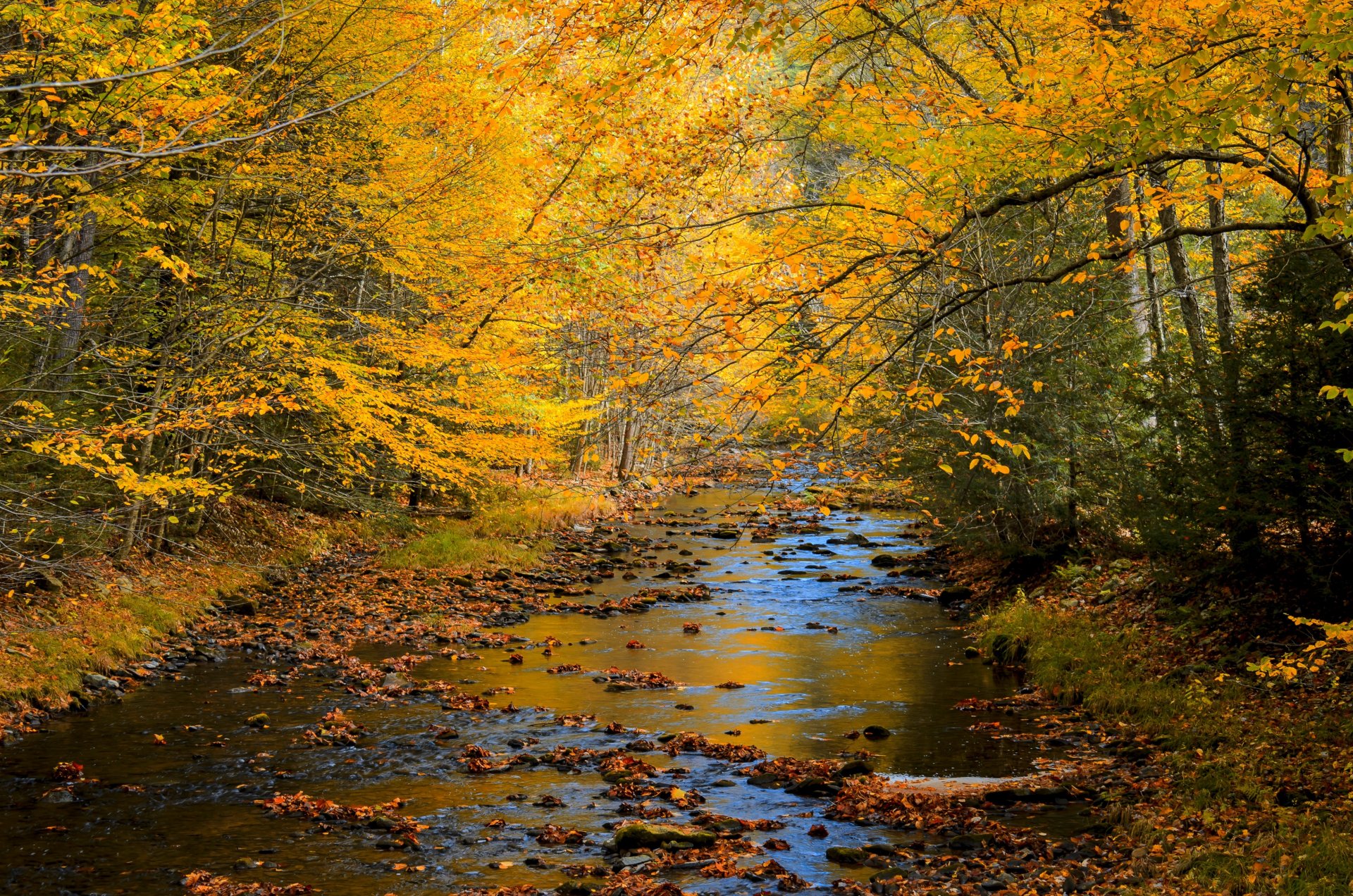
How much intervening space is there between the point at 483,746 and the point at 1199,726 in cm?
628

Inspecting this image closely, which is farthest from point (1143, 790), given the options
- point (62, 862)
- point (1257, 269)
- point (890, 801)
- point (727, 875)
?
point (62, 862)

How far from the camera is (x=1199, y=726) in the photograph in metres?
8.30

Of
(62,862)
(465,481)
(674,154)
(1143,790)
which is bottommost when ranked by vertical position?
(62,862)

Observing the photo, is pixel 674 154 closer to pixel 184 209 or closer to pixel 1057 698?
pixel 1057 698

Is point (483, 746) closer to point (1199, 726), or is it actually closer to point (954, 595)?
point (1199, 726)

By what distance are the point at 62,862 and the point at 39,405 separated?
4.21m

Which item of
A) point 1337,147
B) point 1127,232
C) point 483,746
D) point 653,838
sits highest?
point 1337,147

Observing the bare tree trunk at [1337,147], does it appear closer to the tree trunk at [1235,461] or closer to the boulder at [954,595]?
the tree trunk at [1235,461]

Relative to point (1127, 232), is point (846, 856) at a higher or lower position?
Result: lower

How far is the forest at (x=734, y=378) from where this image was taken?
6.20 m

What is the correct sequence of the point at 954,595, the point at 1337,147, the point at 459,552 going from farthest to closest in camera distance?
the point at 459,552, the point at 954,595, the point at 1337,147

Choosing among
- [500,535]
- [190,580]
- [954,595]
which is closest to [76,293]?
[190,580]

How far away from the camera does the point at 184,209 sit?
42.7 ft

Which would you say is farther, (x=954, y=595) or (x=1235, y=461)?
(x=954, y=595)
